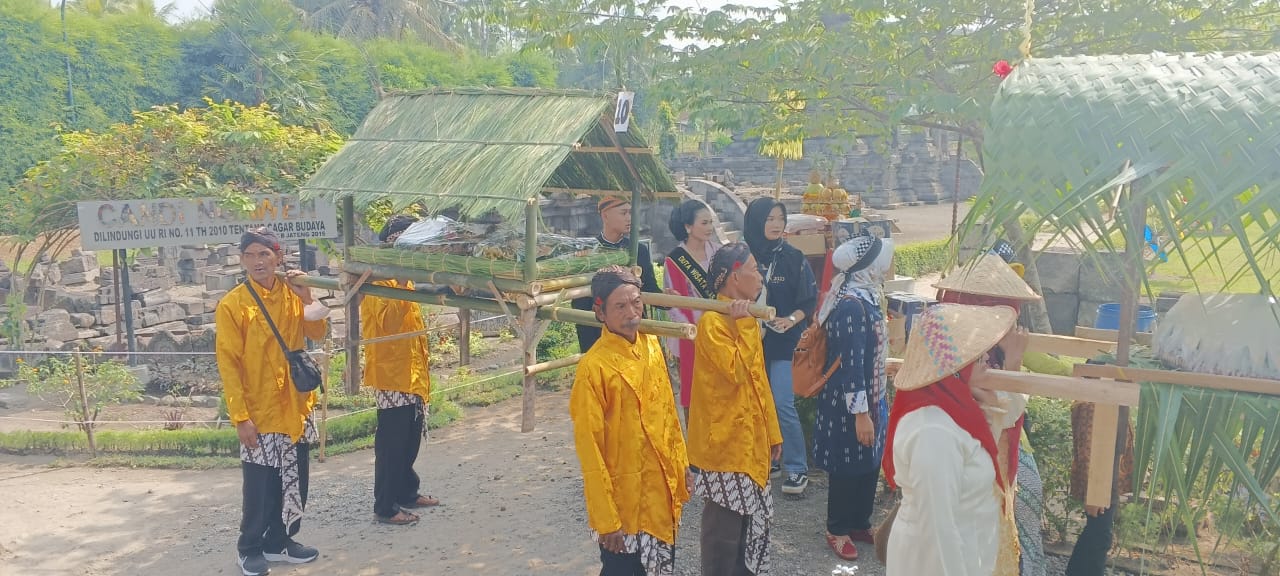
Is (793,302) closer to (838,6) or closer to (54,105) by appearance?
(838,6)

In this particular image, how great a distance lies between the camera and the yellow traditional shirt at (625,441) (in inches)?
138

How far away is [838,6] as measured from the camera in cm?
801

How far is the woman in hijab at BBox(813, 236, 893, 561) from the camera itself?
15.8 ft

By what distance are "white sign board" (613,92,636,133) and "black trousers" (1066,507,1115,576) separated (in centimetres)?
258

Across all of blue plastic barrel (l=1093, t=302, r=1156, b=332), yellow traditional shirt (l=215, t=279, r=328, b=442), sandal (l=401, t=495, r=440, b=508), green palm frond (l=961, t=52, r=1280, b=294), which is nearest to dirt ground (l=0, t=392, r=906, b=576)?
sandal (l=401, t=495, r=440, b=508)

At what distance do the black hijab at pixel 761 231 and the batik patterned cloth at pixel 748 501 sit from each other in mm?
1723

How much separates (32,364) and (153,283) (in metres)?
3.42

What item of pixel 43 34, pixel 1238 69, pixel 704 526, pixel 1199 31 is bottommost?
pixel 704 526

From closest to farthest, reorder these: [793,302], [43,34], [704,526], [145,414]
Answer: [704,526]
[793,302]
[145,414]
[43,34]

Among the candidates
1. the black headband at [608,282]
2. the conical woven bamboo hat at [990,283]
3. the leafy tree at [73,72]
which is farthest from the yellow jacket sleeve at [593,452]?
the leafy tree at [73,72]

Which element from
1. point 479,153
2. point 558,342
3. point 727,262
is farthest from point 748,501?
point 558,342

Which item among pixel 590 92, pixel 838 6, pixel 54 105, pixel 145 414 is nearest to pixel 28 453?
pixel 145 414

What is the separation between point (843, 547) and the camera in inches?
196

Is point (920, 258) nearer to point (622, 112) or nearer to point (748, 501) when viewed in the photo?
point (622, 112)
